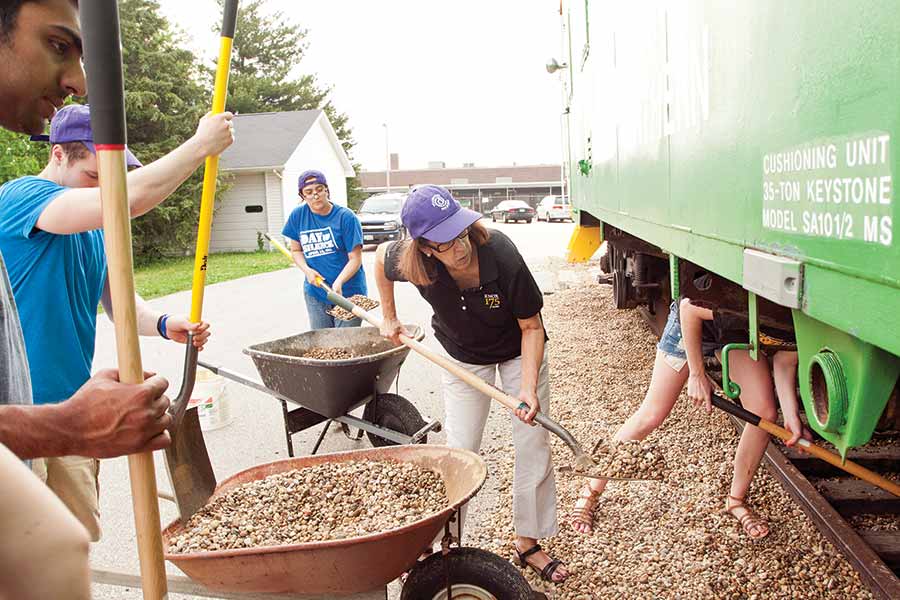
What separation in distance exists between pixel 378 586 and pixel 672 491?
2380 millimetres

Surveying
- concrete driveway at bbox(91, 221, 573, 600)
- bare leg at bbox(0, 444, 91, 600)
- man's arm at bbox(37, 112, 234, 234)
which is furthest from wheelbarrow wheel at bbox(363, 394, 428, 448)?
bare leg at bbox(0, 444, 91, 600)

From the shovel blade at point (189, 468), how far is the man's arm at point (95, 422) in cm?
169

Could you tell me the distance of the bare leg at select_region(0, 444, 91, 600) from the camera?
52 centimetres

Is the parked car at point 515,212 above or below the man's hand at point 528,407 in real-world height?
above

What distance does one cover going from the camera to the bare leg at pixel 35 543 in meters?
0.52

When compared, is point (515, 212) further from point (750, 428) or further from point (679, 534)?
point (679, 534)

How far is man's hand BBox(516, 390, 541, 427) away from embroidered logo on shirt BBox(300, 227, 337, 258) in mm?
3063

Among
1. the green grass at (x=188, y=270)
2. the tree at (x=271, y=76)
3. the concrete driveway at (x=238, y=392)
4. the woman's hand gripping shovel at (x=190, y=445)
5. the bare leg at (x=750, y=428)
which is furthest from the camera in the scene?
the tree at (x=271, y=76)

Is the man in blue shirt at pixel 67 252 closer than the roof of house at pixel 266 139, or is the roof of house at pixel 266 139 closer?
the man in blue shirt at pixel 67 252

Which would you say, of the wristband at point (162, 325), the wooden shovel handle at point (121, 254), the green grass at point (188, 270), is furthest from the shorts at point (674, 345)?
the green grass at point (188, 270)

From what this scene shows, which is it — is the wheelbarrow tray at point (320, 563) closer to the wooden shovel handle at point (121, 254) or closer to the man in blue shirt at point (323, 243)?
the wooden shovel handle at point (121, 254)

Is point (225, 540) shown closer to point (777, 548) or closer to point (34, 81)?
point (34, 81)

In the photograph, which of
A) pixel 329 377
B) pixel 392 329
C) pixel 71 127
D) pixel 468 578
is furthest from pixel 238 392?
pixel 71 127

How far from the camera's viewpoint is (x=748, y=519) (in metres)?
3.85
